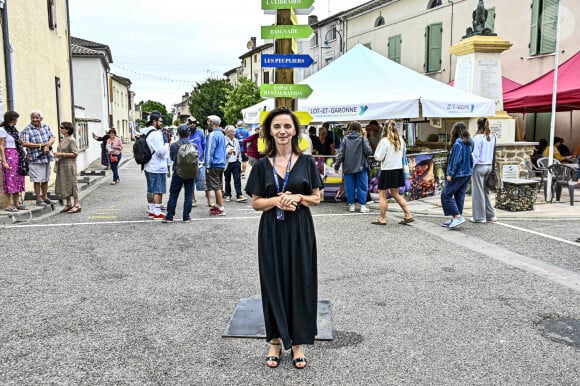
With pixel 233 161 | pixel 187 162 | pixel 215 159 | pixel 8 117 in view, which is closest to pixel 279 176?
pixel 187 162

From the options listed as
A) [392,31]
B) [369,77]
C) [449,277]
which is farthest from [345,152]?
[392,31]

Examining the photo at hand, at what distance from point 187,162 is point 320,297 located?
4232 millimetres

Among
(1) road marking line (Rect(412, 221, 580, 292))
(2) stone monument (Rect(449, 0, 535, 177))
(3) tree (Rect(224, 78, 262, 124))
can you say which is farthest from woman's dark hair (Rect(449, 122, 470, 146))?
(3) tree (Rect(224, 78, 262, 124))

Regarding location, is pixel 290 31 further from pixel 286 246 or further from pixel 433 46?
pixel 433 46

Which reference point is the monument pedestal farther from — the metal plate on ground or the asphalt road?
the metal plate on ground

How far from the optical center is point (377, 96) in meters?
10.5

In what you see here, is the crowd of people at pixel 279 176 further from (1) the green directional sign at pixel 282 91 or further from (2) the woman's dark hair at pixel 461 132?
(1) the green directional sign at pixel 282 91

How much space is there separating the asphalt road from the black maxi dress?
0.29 metres

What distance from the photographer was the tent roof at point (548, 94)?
13.2 metres

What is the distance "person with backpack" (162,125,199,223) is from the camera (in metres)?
8.35

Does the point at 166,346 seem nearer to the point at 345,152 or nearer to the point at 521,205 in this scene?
the point at 345,152

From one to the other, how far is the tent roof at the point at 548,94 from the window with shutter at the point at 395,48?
9.80m

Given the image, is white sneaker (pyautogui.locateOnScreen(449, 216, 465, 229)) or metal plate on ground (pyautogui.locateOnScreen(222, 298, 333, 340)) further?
white sneaker (pyautogui.locateOnScreen(449, 216, 465, 229))

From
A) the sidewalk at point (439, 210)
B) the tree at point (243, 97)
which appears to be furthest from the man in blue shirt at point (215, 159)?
the tree at point (243, 97)
